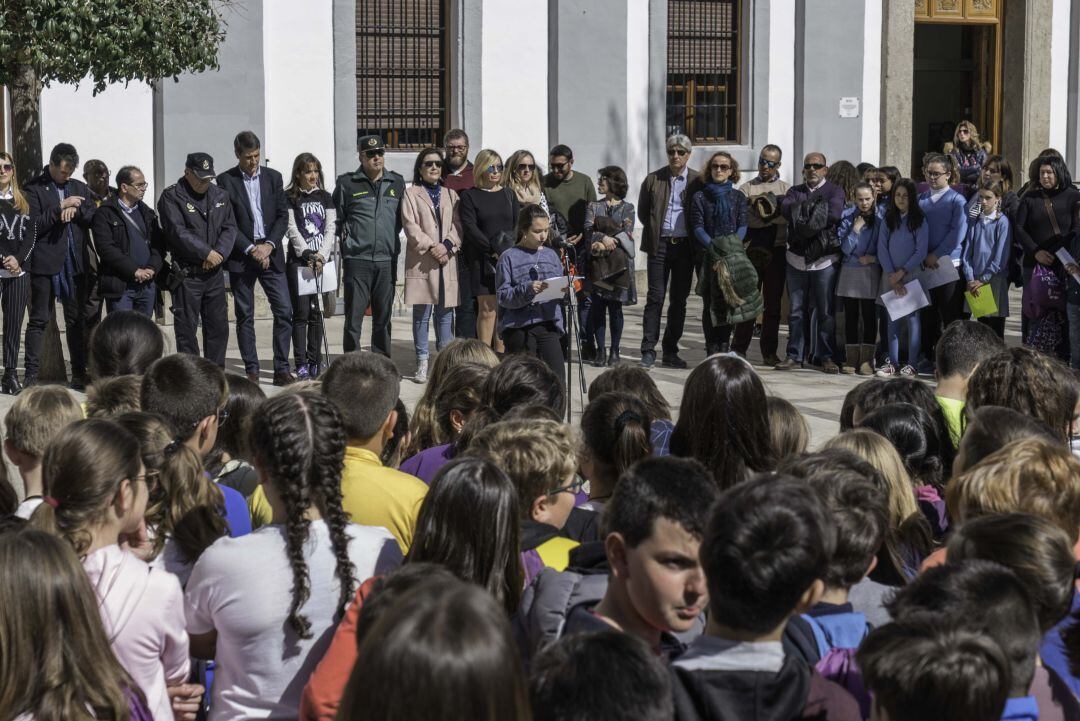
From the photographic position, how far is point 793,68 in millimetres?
18750

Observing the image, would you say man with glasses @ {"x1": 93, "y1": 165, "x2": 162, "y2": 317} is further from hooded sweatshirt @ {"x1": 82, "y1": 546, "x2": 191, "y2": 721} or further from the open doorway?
the open doorway

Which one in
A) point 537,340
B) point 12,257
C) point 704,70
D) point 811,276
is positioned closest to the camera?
point 537,340

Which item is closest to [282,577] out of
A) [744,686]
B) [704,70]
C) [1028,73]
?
[744,686]

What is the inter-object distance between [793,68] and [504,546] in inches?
622

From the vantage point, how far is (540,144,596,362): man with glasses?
1303cm

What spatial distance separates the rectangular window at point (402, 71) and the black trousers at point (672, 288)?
4.67 meters

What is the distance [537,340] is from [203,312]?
317 centimetres

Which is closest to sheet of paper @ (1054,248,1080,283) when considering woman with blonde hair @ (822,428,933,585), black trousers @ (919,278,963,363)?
black trousers @ (919,278,963,363)

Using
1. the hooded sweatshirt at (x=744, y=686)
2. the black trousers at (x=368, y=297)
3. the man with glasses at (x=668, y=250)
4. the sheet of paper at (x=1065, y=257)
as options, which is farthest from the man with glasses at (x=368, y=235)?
the hooded sweatshirt at (x=744, y=686)

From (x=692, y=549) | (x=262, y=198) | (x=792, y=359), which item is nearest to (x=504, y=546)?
(x=692, y=549)

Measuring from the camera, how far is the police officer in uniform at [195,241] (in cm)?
1154

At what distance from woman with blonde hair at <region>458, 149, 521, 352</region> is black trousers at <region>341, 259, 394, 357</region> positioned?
70cm

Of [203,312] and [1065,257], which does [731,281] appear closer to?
[1065,257]

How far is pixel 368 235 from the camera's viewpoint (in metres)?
12.3
